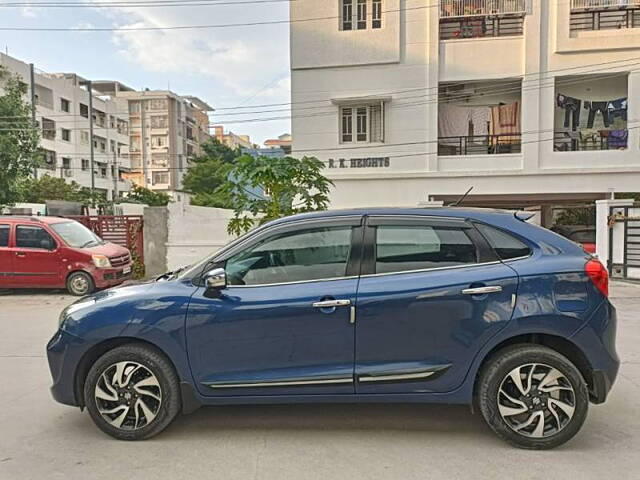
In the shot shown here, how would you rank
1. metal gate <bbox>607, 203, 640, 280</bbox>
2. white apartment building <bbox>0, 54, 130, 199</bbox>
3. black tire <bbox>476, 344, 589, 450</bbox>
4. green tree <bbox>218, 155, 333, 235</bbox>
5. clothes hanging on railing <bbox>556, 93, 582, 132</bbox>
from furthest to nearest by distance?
white apartment building <bbox>0, 54, 130, 199</bbox> < clothes hanging on railing <bbox>556, 93, 582, 132</bbox> < metal gate <bbox>607, 203, 640, 280</bbox> < green tree <bbox>218, 155, 333, 235</bbox> < black tire <bbox>476, 344, 589, 450</bbox>

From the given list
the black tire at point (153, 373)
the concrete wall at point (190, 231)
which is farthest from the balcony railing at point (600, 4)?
the black tire at point (153, 373)

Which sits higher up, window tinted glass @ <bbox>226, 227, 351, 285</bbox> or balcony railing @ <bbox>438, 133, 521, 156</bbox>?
balcony railing @ <bbox>438, 133, 521, 156</bbox>

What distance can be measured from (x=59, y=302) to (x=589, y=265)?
9328 millimetres

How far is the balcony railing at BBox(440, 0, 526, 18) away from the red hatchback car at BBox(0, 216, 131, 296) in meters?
13.7

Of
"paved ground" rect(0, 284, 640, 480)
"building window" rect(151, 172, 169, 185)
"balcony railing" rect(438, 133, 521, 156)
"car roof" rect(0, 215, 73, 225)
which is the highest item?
"building window" rect(151, 172, 169, 185)

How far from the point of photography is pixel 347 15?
55.2 ft

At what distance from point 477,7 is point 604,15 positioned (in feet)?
14.8

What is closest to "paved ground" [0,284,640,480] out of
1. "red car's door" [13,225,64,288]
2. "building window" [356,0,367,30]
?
"red car's door" [13,225,64,288]

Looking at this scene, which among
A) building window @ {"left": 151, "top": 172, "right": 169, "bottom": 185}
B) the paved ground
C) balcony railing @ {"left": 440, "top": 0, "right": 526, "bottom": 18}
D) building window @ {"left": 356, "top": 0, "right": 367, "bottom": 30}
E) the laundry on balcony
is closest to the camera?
the paved ground

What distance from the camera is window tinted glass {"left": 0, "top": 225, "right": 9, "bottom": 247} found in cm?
995

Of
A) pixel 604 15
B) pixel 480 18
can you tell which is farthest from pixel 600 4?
pixel 480 18

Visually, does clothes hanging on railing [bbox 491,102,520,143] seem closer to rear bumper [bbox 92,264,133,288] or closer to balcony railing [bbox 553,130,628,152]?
balcony railing [bbox 553,130,628,152]

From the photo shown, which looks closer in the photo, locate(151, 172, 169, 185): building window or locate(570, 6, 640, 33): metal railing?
locate(570, 6, 640, 33): metal railing

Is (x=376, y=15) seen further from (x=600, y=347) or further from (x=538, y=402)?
(x=538, y=402)
